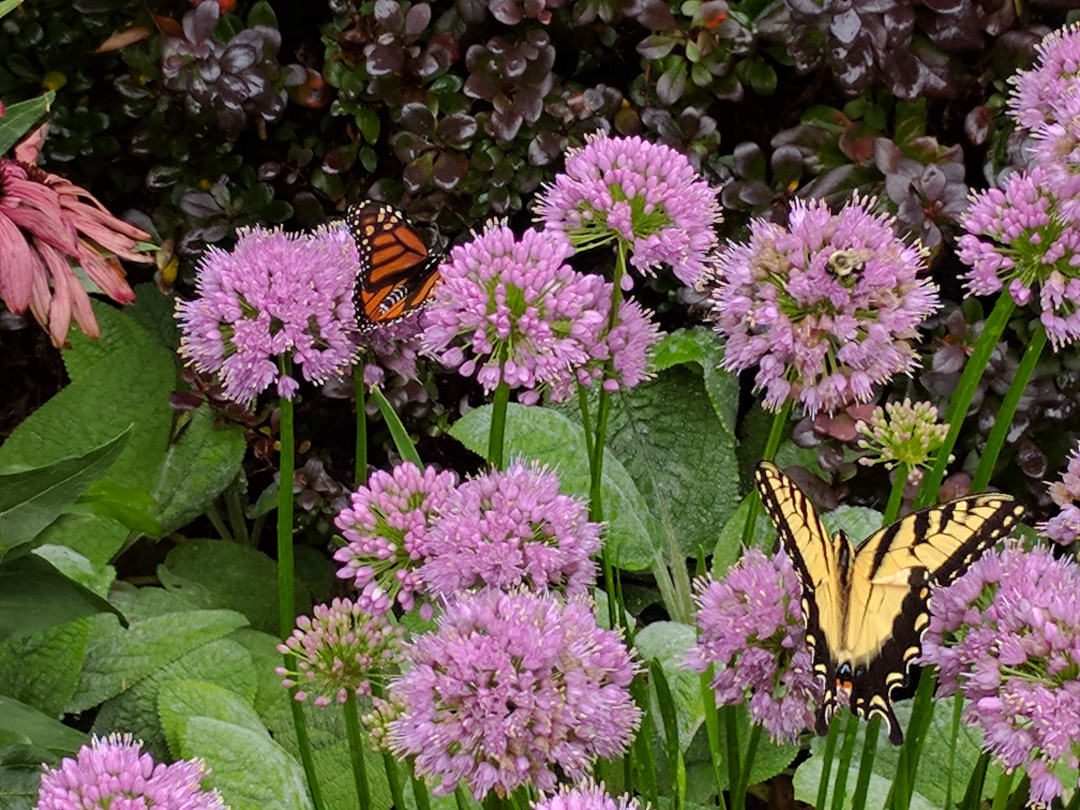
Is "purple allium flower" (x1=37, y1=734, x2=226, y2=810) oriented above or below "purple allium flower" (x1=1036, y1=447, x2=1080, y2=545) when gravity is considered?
below

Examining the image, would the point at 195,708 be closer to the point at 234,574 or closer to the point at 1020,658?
the point at 234,574

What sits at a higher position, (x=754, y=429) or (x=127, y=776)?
(x=754, y=429)

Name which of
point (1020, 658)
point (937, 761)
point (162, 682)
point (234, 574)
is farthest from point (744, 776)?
point (234, 574)

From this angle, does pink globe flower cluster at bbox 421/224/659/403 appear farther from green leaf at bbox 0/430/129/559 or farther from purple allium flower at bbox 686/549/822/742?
green leaf at bbox 0/430/129/559

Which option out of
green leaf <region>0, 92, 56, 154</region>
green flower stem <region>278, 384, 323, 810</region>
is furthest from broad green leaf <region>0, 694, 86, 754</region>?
green leaf <region>0, 92, 56, 154</region>

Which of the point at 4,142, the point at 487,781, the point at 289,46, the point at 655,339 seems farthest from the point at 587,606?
the point at 289,46

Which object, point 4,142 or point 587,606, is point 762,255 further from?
point 4,142
